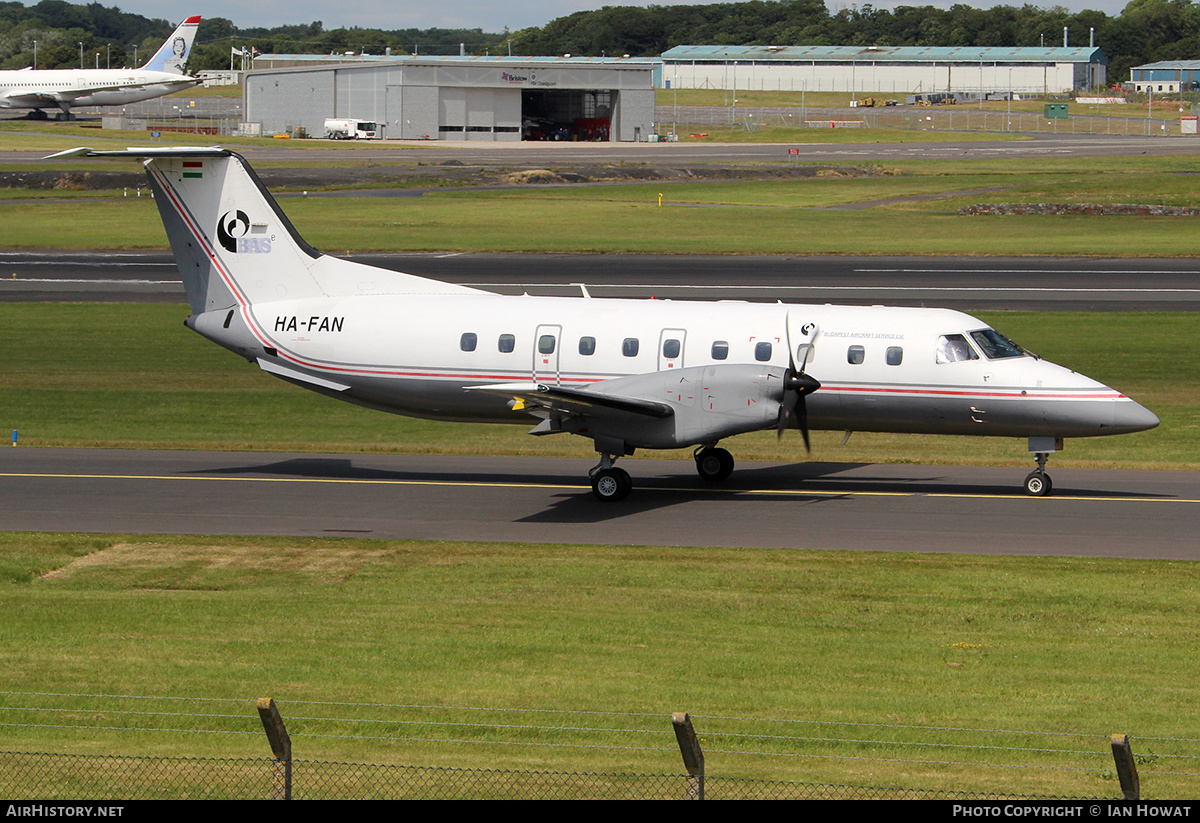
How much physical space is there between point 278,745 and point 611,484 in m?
15.4

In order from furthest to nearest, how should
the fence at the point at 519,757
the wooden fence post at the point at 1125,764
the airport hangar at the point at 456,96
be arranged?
the airport hangar at the point at 456,96
the fence at the point at 519,757
the wooden fence post at the point at 1125,764

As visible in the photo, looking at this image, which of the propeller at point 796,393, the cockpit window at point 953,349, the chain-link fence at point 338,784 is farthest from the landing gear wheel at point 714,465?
the chain-link fence at point 338,784

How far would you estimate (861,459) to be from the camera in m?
28.3

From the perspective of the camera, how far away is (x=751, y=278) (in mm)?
52219

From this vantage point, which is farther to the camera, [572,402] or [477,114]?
[477,114]

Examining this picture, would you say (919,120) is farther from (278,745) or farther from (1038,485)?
(278,745)

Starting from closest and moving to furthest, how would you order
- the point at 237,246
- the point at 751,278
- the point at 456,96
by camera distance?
the point at 237,246, the point at 751,278, the point at 456,96

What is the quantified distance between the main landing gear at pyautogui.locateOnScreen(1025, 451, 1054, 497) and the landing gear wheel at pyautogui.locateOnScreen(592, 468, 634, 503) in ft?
24.6

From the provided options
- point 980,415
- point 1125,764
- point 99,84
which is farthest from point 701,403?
point 99,84

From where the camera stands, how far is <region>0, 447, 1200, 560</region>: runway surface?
21.5m

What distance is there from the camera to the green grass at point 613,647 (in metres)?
12.0

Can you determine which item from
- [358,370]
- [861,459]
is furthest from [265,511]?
[861,459]

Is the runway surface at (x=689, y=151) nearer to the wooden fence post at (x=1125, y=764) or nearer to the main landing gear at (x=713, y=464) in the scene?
the main landing gear at (x=713, y=464)

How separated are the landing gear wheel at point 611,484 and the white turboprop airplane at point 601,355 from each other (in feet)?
0.10
